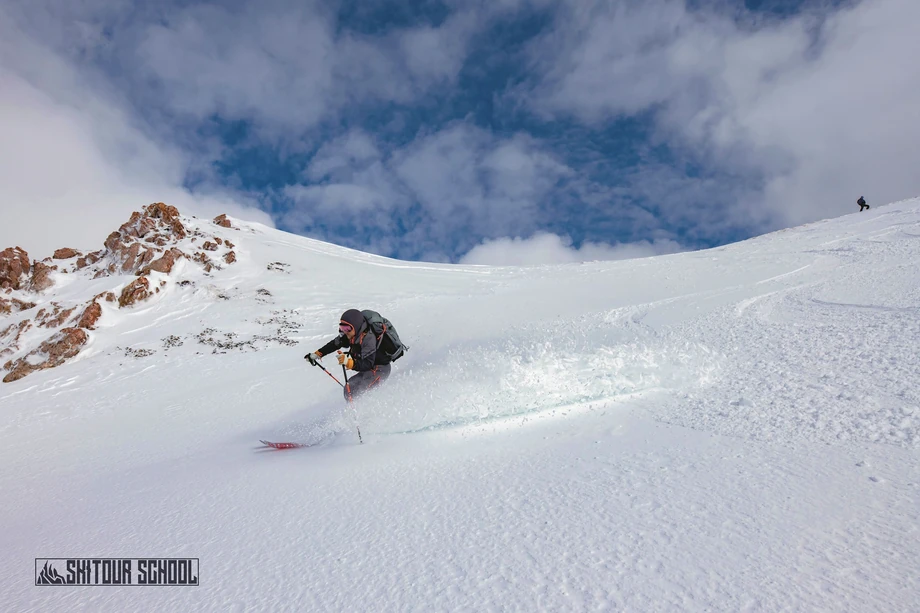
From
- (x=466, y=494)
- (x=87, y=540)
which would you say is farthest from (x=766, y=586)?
(x=87, y=540)

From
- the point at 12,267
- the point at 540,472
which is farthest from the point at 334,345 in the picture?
the point at 12,267

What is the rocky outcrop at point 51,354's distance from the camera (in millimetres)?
18955

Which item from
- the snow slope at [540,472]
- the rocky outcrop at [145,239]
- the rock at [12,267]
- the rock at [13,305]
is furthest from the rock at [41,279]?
the snow slope at [540,472]

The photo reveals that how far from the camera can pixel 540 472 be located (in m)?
4.49

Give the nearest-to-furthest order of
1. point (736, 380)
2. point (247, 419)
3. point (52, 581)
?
point (52, 581) → point (736, 380) → point (247, 419)

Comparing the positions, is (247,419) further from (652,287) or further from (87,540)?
(652,287)

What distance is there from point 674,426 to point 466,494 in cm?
286

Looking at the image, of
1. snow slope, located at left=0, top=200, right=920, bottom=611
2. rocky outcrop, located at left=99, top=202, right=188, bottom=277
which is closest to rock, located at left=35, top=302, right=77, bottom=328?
rocky outcrop, located at left=99, top=202, right=188, bottom=277

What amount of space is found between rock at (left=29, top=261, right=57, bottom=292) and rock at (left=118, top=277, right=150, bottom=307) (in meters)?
7.51

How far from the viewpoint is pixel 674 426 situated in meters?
5.46

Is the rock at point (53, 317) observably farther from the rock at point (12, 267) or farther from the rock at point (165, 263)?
the rock at point (12, 267)

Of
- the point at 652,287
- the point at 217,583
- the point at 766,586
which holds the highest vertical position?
the point at 652,287

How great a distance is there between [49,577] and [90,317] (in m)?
22.6

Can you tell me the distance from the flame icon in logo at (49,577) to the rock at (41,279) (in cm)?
3136
